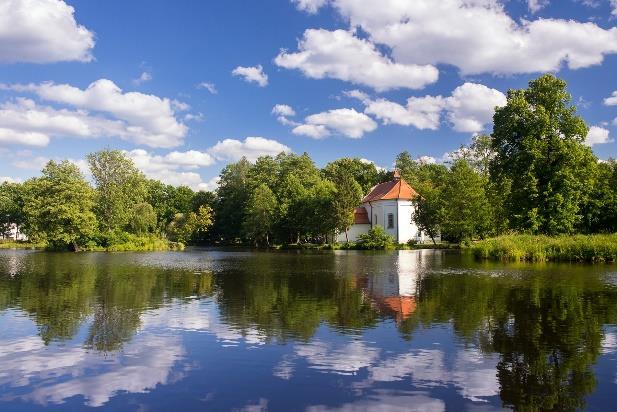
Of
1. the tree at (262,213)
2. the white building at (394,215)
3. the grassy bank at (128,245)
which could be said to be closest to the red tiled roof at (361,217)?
the white building at (394,215)

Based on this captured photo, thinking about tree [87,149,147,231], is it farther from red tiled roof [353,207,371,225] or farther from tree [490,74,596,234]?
tree [490,74,596,234]

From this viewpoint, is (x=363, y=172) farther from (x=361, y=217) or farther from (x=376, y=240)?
(x=376, y=240)

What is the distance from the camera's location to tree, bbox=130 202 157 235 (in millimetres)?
75688

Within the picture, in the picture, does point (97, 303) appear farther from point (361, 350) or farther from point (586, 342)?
point (586, 342)

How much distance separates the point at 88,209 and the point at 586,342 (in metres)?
64.7

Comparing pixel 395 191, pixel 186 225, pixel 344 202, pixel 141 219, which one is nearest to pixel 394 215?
pixel 395 191

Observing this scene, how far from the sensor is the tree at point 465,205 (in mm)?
60562

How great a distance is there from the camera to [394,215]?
233 ft

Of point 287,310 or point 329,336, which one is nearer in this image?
point 329,336

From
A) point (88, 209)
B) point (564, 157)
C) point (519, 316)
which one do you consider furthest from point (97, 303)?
point (88, 209)

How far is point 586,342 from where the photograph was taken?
35.9 ft

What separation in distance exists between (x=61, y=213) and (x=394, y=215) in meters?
43.2

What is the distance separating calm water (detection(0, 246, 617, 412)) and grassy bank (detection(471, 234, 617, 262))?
Answer: 16890 millimetres

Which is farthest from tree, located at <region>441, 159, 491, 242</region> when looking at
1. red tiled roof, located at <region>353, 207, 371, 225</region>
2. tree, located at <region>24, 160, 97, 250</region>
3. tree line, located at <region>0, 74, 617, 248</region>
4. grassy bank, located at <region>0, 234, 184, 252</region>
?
tree, located at <region>24, 160, 97, 250</region>
